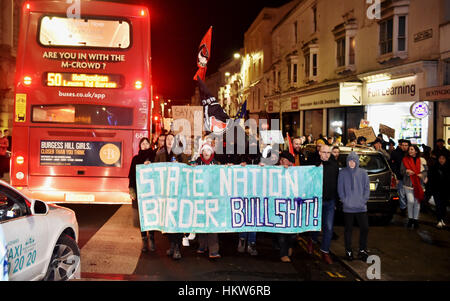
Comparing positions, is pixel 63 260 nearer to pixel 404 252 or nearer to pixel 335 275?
pixel 335 275

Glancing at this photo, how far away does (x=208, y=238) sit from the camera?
7641 millimetres

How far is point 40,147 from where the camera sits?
371 inches

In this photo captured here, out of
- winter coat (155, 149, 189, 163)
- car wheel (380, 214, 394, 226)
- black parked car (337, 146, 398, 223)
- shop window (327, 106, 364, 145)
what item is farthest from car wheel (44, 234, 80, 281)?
shop window (327, 106, 364, 145)

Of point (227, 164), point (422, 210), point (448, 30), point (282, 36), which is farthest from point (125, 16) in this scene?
point (282, 36)

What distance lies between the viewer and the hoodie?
24.9 feet

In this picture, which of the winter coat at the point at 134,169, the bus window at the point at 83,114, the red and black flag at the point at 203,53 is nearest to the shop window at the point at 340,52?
the red and black flag at the point at 203,53

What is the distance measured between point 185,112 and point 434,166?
36.8 feet

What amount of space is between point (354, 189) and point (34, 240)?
500 centimetres

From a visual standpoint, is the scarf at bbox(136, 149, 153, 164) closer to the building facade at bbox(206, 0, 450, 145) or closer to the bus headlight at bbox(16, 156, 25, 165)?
the bus headlight at bbox(16, 156, 25, 165)

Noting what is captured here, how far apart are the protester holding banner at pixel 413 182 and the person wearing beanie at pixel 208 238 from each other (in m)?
4.87

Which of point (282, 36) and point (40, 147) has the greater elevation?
point (282, 36)

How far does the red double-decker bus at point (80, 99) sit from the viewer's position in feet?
30.4
